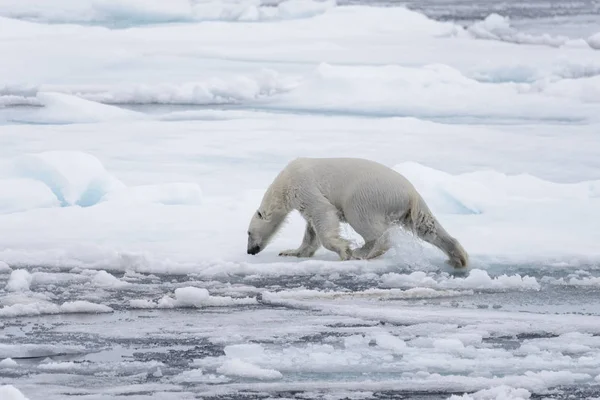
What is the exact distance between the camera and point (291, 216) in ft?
29.9

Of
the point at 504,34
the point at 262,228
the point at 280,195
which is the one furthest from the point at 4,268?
the point at 504,34

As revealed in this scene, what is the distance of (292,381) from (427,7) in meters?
15.9

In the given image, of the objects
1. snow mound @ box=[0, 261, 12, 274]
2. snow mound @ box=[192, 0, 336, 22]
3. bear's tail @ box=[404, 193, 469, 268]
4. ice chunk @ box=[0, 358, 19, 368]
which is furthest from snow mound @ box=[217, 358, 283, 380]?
snow mound @ box=[192, 0, 336, 22]

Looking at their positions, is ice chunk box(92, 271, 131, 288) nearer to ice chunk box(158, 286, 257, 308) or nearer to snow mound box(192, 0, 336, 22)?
ice chunk box(158, 286, 257, 308)

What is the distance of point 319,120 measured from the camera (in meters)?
11.8

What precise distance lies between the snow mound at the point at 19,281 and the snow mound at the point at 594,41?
1177 centimetres

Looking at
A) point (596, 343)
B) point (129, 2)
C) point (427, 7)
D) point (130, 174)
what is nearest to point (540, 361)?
point (596, 343)

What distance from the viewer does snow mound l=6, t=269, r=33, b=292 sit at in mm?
5418

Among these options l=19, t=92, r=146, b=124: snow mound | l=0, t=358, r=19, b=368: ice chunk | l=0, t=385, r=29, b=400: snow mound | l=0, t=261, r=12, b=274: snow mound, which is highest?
l=19, t=92, r=146, b=124: snow mound

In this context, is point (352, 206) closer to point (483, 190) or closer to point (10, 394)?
point (483, 190)

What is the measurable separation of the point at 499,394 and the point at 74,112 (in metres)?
8.76

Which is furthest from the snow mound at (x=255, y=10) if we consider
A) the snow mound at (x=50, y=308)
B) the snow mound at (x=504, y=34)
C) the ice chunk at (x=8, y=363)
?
the ice chunk at (x=8, y=363)

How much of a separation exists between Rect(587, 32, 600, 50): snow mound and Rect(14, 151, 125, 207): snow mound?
378 inches

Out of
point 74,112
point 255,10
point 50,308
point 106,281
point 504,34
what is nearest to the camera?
point 50,308
